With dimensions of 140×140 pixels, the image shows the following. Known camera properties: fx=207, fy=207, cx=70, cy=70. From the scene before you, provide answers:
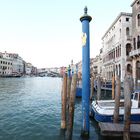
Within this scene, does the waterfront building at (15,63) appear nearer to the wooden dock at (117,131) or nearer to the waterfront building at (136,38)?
the waterfront building at (136,38)

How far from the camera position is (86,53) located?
23.2ft

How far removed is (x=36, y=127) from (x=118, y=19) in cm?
2829

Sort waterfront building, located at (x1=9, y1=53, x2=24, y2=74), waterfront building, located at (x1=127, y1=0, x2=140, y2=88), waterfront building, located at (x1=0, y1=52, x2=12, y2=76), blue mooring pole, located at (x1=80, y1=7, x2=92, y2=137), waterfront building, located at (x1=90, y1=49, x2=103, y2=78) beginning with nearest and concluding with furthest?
1. blue mooring pole, located at (x1=80, y1=7, x2=92, y2=137)
2. waterfront building, located at (x1=127, y1=0, x2=140, y2=88)
3. waterfront building, located at (x1=90, y1=49, x2=103, y2=78)
4. waterfront building, located at (x1=0, y1=52, x2=12, y2=76)
5. waterfront building, located at (x1=9, y1=53, x2=24, y2=74)

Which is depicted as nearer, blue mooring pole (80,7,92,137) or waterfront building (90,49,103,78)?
blue mooring pole (80,7,92,137)

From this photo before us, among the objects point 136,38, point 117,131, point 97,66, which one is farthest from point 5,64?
point 117,131

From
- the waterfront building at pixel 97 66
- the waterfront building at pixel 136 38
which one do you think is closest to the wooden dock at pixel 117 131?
the waterfront building at pixel 136 38

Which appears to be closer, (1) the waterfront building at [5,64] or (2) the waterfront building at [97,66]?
(2) the waterfront building at [97,66]

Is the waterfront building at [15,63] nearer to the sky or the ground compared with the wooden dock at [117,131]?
nearer to the sky

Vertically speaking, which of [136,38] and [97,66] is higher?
[136,38]

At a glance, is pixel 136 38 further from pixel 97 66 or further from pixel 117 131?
pixel 97 66

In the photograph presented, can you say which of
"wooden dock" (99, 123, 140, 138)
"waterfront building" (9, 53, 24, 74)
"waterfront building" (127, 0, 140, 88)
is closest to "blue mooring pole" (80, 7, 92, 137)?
"wooden dock" (99, 123, 140, 138)

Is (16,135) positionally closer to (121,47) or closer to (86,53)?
(86,53)

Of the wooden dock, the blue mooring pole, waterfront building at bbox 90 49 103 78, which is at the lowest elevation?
the wooden dock

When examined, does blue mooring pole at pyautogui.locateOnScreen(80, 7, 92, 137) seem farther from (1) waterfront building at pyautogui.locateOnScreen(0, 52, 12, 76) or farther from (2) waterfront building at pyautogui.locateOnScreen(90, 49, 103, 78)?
(1) waterfront building at pyautogui.locateOnScreen(0, 52, 12, 76)
